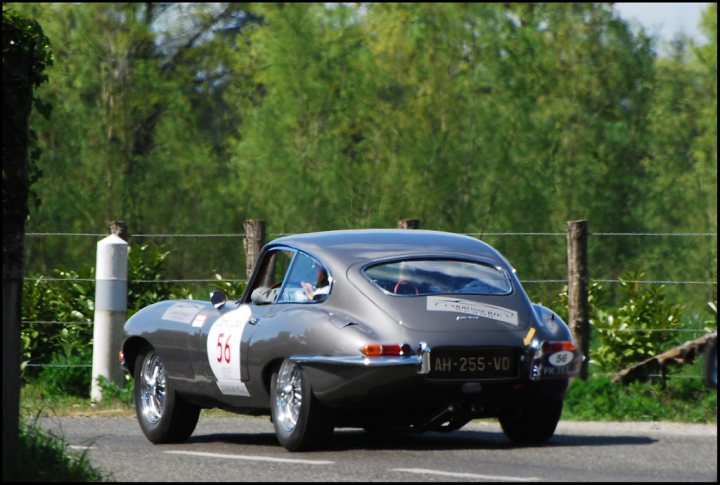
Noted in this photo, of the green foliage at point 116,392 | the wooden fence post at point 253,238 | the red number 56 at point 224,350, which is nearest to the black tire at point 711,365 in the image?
the red number 56 at point 224,350

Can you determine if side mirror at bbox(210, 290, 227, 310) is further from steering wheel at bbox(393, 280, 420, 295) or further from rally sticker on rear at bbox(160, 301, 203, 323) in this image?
steering wheel at bbox(393, 280, 420, 295)

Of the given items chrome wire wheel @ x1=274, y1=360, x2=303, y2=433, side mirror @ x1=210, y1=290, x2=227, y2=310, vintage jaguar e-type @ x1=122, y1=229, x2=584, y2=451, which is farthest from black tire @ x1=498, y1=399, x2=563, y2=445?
side mirror @ x1=210, y1=290, x2=227, y2=310

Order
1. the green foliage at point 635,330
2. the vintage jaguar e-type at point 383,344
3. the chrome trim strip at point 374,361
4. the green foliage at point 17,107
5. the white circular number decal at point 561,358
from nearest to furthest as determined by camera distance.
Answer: the green foliage at point 17,107
the chrome trim strip at point 374,361
the vintage jaguar e-type at point 383,344
the white circular number decal at point 561,358
the green foliage at point 635,330

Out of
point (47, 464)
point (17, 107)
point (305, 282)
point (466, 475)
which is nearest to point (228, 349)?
point (305, 282)

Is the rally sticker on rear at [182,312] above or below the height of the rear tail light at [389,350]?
above

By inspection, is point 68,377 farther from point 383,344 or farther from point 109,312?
point 383,344

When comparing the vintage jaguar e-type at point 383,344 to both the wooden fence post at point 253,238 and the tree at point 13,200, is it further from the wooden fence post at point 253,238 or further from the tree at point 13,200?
the wooden fence post at point 253,238

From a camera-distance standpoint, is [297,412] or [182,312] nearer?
[297,412]

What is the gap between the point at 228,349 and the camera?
39.4 feet

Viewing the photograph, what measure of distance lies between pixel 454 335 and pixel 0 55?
3.60m

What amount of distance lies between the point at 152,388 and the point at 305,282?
201 cm

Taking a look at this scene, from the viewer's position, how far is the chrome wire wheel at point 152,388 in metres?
12.8

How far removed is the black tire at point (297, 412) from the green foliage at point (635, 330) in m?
5.81

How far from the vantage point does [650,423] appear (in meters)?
13.8
